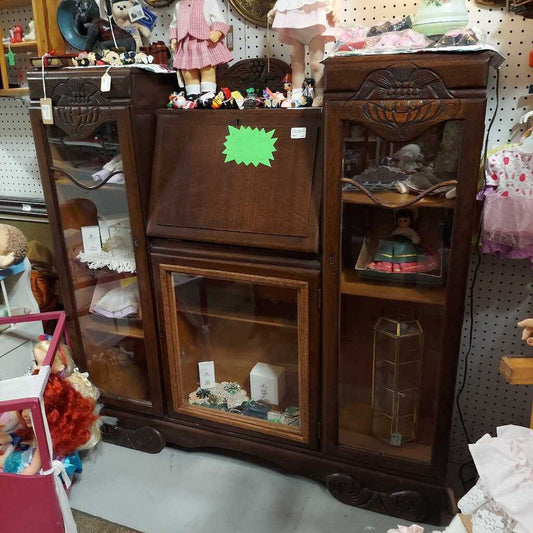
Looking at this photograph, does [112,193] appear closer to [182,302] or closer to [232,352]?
[182,302]

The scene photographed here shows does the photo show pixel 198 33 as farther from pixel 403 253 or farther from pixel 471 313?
pixel 471 313

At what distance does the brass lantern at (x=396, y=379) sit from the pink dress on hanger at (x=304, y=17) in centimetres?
90

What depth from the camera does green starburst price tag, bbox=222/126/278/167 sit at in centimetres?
155

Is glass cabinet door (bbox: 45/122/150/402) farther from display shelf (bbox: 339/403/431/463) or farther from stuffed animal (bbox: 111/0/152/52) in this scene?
display shelf (bbox: 339/403/431/463)

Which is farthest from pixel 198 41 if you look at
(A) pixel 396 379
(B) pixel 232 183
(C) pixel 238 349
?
(A) pixel 396 379

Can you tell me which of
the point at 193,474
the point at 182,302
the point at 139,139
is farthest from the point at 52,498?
the point at 139,139

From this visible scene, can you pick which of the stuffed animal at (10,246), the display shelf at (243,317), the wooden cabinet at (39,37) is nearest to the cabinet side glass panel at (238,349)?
the display shelf at (243,317)

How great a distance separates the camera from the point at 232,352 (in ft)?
6.31

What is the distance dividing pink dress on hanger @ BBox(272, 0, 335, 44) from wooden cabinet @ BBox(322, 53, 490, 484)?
259 millimetres

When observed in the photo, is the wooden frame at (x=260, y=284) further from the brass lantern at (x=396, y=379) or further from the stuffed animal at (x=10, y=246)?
the stuffed animal at (x=10, y=246)

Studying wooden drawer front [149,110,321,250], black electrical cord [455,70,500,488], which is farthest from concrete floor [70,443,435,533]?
wooden drawer front [149,110,321,250]

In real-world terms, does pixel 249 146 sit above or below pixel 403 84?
below

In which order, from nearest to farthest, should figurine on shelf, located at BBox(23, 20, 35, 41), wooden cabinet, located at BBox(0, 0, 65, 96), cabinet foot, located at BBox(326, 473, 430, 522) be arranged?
cabinet foot, located at BBox(326, 473, 430, 522) → wooden cabinet, located at BBox(0, 0, 65, 96) → figurine on shelf, located at BBox(23, 20, 35, 41)

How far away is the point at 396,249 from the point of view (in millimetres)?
1505
